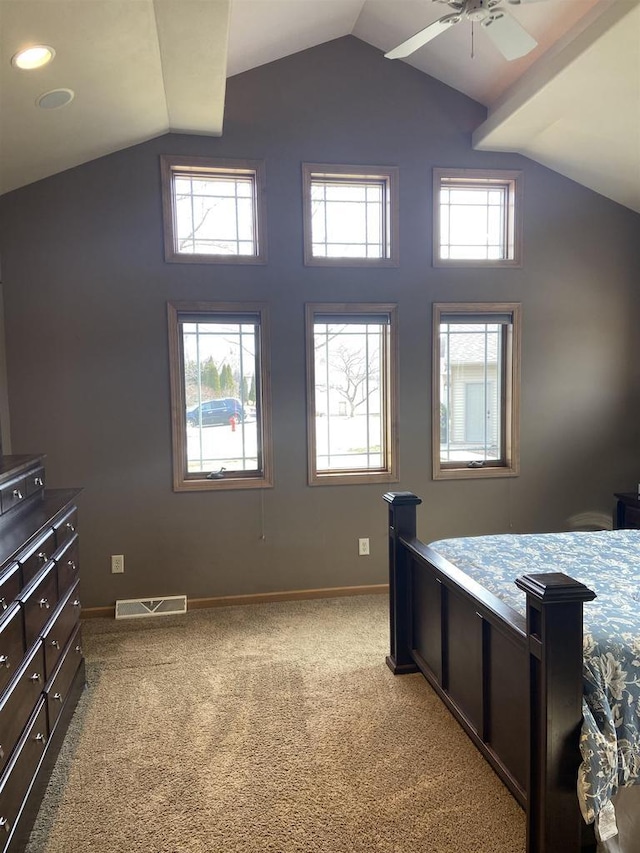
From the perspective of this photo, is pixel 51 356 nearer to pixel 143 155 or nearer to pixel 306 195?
pixel 143 155

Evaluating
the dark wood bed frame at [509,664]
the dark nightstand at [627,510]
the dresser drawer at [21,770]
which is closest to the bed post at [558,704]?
the dark wood bed frame at [509,664]

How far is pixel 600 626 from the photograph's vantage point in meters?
1.86

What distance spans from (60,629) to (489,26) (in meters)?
3.31

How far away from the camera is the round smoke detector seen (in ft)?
9.32

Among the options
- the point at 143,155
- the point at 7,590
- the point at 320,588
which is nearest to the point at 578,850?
the point at 7,590

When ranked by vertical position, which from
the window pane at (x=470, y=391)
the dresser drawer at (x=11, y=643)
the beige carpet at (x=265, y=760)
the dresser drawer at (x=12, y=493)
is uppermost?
the window pane at (x=470, y=391)

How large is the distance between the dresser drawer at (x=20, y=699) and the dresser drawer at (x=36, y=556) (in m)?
0.28

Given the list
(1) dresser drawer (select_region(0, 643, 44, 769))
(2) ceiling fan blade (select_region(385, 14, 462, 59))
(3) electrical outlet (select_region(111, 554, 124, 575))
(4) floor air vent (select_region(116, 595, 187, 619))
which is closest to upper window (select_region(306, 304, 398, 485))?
→ (4) floor air vent (select_region(116, 595, 187, 619))

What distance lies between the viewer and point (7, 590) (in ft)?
5.97

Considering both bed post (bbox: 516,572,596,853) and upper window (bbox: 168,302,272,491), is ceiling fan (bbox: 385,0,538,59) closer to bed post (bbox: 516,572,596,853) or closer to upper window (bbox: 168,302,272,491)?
upper window (bbox: 168,302,272,491)

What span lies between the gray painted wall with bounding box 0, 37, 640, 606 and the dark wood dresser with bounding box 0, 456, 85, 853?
1097 mm

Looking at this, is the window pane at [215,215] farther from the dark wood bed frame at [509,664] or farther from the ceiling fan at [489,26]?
the dark wood bed frame at [509,664]

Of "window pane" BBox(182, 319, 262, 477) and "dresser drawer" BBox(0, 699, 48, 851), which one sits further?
"window pane" BBox(182, 319, 262, 477)

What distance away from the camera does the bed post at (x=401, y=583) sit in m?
3.02
